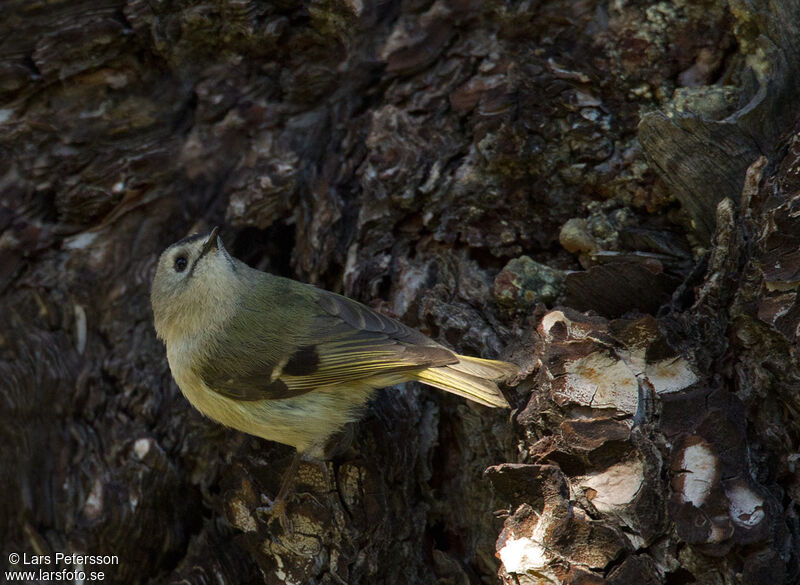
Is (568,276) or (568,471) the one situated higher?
(568,276)

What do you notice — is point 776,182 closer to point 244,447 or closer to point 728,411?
point 728,411

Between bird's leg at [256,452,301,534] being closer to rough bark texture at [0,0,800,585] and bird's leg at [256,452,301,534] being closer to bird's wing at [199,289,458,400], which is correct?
rough bark texture at [0,0,800,585]

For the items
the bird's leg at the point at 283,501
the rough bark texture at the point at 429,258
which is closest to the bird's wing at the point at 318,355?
the rough bark texture at the point at 429,258

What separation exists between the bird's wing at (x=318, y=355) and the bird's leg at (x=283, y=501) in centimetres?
31

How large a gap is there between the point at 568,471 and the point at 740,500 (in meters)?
0.39

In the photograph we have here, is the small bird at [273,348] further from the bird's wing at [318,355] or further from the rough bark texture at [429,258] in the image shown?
the rough bark texture at [429,258]

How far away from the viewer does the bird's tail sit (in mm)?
2039

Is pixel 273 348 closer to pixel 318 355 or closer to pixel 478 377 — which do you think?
pixel 318 355

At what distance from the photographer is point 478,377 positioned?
2.09 m

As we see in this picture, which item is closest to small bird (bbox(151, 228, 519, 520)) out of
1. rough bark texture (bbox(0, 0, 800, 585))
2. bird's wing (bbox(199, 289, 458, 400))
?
bird's wing (bbox(199, 289, 458, 400))

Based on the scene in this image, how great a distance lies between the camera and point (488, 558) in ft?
7.04

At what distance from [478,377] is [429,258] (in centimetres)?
57

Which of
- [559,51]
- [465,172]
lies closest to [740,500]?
[465,172]

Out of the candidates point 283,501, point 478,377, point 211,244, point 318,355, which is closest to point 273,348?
point 318,355
